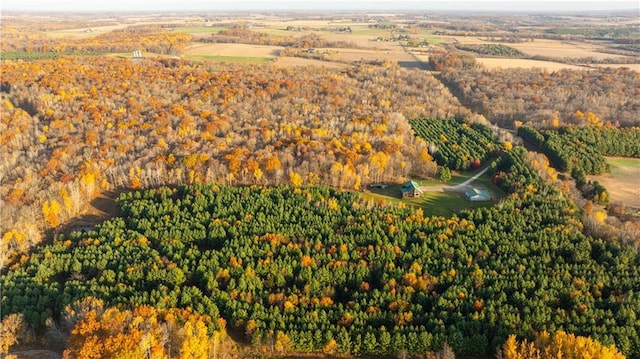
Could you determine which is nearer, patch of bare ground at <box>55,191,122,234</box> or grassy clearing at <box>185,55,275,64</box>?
patch of bare ground at <box>55,191,122,234</box>

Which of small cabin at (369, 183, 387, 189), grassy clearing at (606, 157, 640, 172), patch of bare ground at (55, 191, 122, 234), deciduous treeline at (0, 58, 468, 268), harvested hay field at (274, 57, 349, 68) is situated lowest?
patch of bare ground at (55, 191, 122, 234)

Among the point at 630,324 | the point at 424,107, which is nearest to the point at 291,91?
the point at 424,107

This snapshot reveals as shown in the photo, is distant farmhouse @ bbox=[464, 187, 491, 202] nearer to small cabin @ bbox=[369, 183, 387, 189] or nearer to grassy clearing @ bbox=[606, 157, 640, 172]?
small cabin @ bbox=[369, 183, 387, 189]

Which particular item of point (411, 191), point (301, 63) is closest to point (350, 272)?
point (411, 191)

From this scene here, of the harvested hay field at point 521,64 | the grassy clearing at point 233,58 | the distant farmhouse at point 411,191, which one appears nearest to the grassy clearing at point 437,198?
the distant farmhouse at point 411,191

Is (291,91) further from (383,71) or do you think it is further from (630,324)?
(630,324)

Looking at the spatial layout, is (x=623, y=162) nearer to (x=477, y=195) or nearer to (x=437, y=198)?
(x=477, y=195)

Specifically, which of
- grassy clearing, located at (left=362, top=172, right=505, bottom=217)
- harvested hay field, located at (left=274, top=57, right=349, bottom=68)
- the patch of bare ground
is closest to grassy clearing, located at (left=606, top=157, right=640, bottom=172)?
grassy clearing, located at (left=362, top=172, right=505, bottom=217)
